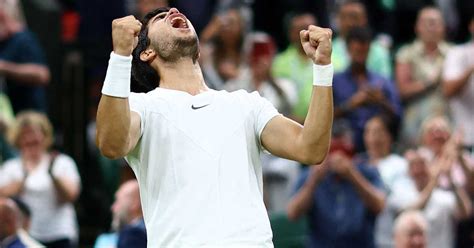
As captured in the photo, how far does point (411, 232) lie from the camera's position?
976cm

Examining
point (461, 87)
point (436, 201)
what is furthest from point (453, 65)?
point (436, 201)

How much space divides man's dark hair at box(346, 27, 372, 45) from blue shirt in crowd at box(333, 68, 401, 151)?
286mm

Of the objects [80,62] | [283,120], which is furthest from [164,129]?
[80,62]

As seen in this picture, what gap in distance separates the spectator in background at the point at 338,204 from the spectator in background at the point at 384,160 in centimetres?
44

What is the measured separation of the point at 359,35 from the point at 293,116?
95 centimetres

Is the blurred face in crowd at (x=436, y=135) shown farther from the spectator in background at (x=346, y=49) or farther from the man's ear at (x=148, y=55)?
the man's ear at (x=148, y=55)

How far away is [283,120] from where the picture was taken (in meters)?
5.61

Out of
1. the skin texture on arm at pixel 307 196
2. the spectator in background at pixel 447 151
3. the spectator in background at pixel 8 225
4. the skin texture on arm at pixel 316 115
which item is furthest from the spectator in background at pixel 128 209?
the skin texture on arm at pixel 316 115

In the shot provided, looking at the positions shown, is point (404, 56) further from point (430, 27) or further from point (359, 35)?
point (359, 35)

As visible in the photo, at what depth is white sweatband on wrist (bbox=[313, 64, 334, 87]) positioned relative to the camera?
5.41m

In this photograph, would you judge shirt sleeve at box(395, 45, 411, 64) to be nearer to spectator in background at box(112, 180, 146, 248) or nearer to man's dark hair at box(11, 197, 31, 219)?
spectator in background at box(112, 180, 146, 248)

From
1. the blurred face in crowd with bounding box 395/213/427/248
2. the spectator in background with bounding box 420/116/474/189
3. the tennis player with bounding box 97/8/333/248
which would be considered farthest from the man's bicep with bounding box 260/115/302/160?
the spectator in background with bounding box 420/116/474/189

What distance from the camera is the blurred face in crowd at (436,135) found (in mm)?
10969

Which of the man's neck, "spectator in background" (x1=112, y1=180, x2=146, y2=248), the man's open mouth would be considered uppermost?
the man's open mouth
